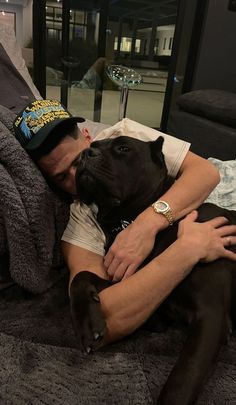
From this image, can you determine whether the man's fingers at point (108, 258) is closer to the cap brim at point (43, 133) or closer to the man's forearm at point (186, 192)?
the man's forearm at point (186, 192)

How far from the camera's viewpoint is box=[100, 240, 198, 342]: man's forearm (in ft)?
3.01

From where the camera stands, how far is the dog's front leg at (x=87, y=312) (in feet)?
2.77

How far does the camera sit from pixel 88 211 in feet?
4.02

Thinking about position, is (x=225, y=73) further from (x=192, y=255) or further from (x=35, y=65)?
(x=192, y=255)

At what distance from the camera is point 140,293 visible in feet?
3.05

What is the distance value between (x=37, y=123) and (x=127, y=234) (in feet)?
1.37

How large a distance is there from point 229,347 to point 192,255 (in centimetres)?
24

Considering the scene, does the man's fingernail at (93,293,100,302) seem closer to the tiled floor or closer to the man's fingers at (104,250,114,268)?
the man's fingers at (104,250,114,268)

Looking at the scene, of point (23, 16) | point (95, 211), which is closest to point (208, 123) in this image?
point (95, 211)

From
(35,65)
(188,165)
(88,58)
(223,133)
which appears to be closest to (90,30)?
(88,58)

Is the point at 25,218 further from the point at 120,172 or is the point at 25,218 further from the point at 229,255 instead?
the point at 229,255

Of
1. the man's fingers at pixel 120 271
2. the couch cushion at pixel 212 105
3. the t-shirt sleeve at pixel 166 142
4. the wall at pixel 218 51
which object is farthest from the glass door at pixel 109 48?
the man's fingers at pixel 120 271

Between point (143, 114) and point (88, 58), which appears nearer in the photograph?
point (88, 58)

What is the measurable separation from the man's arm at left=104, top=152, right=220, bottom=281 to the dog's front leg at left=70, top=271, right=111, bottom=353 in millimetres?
94
